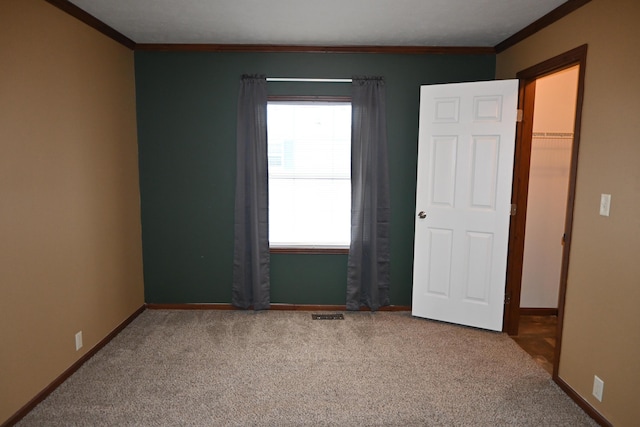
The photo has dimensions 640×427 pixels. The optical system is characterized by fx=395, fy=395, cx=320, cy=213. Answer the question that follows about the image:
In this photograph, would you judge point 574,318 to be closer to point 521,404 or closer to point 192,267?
point 521,404

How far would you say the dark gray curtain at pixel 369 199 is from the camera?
3734mm

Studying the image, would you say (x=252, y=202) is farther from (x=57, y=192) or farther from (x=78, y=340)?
(x=78, y=340)

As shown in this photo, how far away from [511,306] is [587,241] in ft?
4.06

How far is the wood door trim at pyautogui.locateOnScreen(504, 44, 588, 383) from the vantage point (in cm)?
257

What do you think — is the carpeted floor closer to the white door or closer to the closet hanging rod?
the white door

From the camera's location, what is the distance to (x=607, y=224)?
7.51 ft

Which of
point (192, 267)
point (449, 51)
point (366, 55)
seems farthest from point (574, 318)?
point (192, 267)

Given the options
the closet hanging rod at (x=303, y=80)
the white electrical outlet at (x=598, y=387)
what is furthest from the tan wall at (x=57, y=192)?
the white electrical outlet at (x=598, y=387)

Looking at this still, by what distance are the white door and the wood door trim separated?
106 millimetres

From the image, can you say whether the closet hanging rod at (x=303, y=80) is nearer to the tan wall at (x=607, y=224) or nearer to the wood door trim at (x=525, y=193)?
the wood door trim at (x=525, y=193)

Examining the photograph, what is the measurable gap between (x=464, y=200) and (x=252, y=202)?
76.6 inches

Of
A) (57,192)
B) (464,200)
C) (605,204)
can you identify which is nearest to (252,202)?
(57,192)

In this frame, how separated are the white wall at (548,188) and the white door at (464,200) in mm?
772

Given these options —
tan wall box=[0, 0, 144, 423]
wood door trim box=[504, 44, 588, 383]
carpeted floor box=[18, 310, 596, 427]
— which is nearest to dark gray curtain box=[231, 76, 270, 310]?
carpeted floor box=[18, 310, 596, 427]
